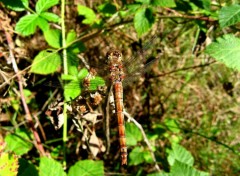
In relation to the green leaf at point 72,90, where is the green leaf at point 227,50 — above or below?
above

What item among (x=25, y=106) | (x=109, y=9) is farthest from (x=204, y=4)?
(x=25, y=106)

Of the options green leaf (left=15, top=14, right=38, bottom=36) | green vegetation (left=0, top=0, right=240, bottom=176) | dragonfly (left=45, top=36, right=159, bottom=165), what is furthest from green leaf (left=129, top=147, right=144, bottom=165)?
green leaf (left=15, top=14, right=38, bottom=36)

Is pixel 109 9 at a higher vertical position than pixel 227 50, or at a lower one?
higher

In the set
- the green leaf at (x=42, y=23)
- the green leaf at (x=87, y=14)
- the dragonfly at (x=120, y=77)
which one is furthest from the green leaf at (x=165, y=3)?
the green leaf at (x=87, y=14)

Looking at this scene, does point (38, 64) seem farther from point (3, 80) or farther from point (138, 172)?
point (138, 172)

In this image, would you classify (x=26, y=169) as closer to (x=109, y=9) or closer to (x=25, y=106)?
(x=25, y=106)

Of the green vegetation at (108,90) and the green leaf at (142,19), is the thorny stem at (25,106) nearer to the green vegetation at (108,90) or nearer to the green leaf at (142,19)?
the green vegetation at (108,90)

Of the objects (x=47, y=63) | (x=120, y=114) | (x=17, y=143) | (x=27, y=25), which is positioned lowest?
(x=17, y=143)
